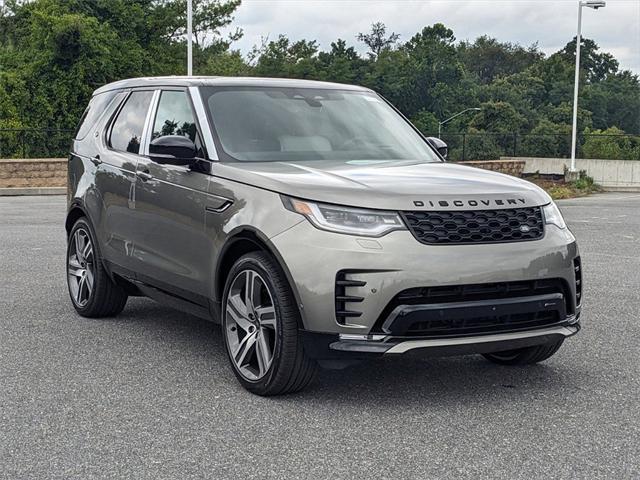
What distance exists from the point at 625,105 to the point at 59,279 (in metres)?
112

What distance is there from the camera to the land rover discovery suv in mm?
4949

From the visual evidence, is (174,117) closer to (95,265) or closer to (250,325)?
(95,265)

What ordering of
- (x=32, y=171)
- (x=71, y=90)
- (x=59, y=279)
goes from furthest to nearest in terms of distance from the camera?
(x=71, y=90) → (x=32, y=171) → (x=59, y=279)

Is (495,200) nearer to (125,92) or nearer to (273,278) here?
(273,278)

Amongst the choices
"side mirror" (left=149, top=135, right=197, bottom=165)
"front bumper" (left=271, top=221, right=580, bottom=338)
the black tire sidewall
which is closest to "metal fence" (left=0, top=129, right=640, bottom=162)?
the black tire sidewall

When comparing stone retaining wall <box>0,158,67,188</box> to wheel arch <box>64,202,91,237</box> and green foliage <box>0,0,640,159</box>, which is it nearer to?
green foliage <box>0,0,640,159</box>

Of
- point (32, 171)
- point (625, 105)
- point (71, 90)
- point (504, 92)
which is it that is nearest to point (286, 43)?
point (504, 92)

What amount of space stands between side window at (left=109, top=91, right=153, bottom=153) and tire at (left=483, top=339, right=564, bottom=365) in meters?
2.94

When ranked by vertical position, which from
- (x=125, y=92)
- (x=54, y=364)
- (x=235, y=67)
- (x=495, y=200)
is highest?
(x=235, y=67)

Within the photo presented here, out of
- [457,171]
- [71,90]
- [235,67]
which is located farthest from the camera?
[235,67]

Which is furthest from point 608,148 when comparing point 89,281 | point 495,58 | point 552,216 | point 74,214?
point 495,58

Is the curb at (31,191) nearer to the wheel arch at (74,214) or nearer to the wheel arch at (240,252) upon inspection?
the wheel arch at (74,214)

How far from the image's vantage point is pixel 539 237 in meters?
5.29

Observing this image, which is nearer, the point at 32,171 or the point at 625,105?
the point at 32,171
